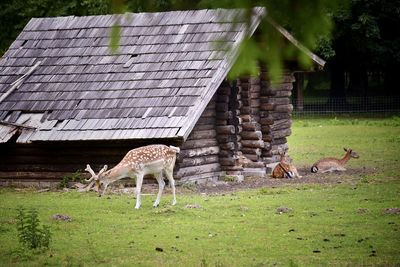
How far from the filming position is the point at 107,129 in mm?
21500

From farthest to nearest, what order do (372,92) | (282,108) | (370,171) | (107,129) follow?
(372,92) < (282,108) < (370,171) < (107,129)

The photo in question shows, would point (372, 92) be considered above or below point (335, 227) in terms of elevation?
above

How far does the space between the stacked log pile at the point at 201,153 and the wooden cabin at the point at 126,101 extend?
23 mm

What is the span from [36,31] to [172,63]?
4.79 metres

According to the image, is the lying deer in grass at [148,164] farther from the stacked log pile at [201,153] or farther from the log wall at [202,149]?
the stacked log pile at [201,153]

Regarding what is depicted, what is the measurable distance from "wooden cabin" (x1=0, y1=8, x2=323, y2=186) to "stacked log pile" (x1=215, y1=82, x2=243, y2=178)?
2cm

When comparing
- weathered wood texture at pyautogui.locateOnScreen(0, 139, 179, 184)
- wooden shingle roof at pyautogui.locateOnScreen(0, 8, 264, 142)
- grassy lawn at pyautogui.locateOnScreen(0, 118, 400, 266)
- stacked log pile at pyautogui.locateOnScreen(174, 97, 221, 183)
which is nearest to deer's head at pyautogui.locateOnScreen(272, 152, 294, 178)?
stacked log pile at pyautogui.locateOnScreen(174, 97, 221, 183)

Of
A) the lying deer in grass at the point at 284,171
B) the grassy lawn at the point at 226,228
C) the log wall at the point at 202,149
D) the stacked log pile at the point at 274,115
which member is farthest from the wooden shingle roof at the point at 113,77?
the lying deer in grass at the point at 284,171

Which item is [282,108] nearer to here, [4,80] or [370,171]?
[370,171]

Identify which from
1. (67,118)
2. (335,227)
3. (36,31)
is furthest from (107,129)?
(335,227)

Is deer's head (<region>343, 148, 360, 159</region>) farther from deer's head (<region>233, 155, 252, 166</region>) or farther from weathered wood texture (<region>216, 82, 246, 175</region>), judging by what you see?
weathered wood texture (<region>216, 82, 246, 175</region>)

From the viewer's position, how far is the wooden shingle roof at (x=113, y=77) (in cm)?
2138

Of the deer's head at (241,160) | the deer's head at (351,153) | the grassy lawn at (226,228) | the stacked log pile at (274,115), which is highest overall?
the stacked log pile at (274,115)

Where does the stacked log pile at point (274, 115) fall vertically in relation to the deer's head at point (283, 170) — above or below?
above
